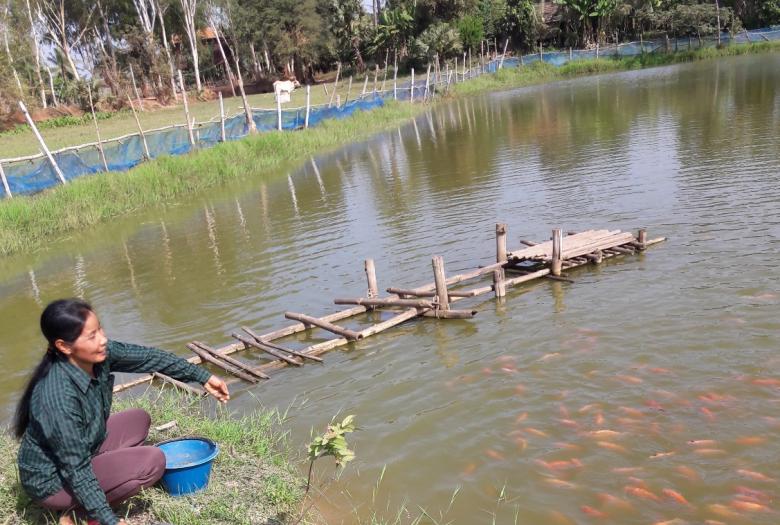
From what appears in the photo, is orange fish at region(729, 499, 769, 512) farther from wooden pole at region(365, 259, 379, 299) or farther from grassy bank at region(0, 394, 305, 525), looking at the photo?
wooden pole at region(365, 259, 379, 299)

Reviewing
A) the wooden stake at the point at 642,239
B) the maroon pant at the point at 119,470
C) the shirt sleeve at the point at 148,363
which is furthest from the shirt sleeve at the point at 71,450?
the wooden stake at the point at 642,239

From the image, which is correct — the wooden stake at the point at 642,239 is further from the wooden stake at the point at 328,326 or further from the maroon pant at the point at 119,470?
the maroon pant at the point at 119,470

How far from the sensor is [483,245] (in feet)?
43.7

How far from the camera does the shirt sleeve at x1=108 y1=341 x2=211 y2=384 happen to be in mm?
4719

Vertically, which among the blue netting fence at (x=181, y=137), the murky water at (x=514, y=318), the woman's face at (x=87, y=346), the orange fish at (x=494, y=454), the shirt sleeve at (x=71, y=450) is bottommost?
the orange fish at (x=494, y=454)

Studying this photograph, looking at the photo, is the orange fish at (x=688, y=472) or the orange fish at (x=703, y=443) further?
the orange fish at (x=703, y=443)

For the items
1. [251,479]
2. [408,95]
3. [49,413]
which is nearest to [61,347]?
[49,413]

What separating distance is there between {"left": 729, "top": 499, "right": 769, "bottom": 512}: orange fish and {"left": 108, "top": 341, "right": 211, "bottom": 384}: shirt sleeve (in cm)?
437

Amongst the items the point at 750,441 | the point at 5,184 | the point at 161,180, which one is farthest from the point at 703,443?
the point at 161,180

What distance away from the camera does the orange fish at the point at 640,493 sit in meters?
5.47

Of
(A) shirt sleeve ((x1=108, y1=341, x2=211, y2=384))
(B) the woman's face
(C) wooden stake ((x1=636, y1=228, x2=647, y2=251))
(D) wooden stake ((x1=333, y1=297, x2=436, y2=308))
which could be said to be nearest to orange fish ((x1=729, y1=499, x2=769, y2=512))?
(A) shirt sleeve ((x1=108, y1=341, x2=211, y2=384))

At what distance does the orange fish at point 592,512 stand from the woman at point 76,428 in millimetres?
3390

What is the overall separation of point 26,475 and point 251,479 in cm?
178

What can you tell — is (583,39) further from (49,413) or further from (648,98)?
(49,413)
